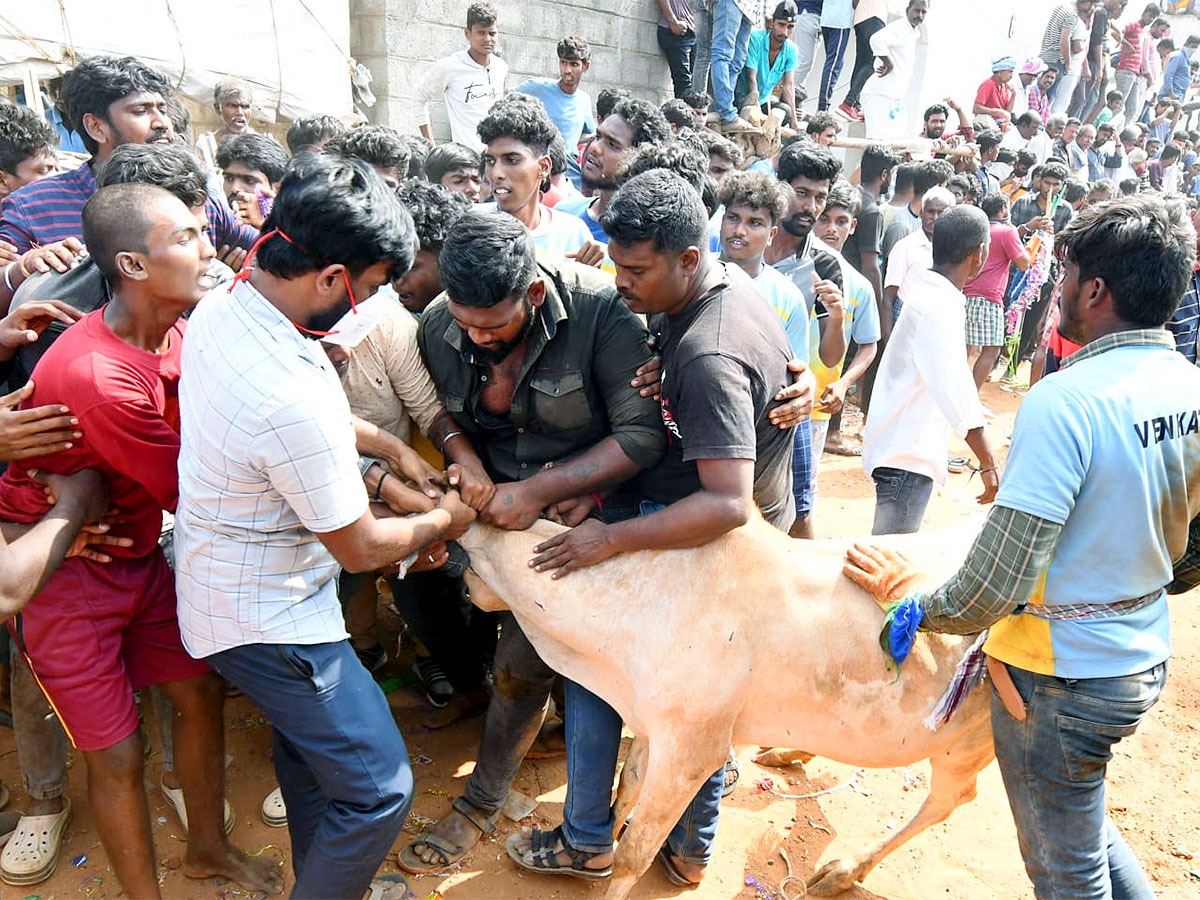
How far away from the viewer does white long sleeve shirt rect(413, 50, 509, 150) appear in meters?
8.13

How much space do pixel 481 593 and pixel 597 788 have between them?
0.85 meters

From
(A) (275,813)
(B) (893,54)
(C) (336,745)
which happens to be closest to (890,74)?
(B) (893,54)

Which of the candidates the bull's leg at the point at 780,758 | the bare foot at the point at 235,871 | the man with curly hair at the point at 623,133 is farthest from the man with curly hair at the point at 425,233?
the bull's leg at the point at 780,758

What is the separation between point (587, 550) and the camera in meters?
2.73

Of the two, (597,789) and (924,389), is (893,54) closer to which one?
(924,389)

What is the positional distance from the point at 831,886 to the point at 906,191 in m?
7.47

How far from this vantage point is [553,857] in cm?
329

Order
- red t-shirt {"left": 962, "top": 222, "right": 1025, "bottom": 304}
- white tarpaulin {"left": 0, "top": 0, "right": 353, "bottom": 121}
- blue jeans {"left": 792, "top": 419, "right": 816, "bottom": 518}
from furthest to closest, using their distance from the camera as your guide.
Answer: red t-shirt {"left": 962, "top": 222, "right": 1025, "bottom": 304}, white tarpaulin {"left": 0, "top": 0, "right": 353, "bottom": 121}, blue jeans {"left": 792, "top": 419, "right": 816, "bottom": 518}

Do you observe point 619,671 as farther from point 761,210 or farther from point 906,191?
point 906,191

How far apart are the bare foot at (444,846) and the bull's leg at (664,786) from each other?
0.80 meters

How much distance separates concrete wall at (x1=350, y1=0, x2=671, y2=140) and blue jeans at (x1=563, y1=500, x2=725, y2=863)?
7410 millimetres

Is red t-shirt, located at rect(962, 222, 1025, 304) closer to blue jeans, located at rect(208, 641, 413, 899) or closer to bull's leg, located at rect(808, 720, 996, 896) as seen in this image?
bull's leg, located at rect(808, 720, 996, 896)

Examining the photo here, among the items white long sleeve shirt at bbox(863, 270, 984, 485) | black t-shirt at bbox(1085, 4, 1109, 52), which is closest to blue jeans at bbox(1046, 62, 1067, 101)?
black t-shirt at bbox(1085, 4, 1109, 52)

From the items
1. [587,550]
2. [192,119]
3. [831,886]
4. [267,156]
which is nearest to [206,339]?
[587,550]
